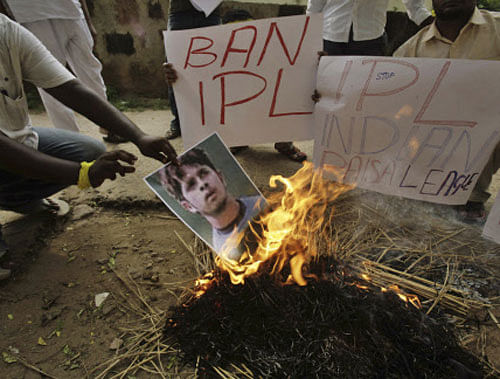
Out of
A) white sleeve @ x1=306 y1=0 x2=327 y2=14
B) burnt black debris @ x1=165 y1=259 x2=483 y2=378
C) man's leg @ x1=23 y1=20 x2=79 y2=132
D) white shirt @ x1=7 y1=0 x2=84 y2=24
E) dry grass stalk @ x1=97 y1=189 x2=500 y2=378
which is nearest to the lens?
burnt black debris @ x1=165 y1=259 x2=483 y2=378

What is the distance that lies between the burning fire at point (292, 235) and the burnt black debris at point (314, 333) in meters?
0.10

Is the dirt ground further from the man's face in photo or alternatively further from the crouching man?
the man's face in photo

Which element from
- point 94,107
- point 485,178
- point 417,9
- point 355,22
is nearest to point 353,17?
point 355,22

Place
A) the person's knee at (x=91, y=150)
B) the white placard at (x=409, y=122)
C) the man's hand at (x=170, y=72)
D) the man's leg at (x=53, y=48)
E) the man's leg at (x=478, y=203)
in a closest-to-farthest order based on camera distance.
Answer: the white placard at (x=409, y=122)
the man's hand at (x=170, y=72)
the person's knee at (x=91, y=150)
the man's leg at (x=478, y=203)
the man's leg at (x=53, y=48)

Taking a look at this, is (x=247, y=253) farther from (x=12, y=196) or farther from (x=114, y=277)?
(x=12, y=196)

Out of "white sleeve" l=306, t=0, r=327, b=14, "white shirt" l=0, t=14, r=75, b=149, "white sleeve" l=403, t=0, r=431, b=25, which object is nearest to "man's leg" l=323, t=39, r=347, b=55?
"white sleeve" l=306, t=0, r=327, b=14

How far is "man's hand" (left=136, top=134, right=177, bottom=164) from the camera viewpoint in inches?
71.8

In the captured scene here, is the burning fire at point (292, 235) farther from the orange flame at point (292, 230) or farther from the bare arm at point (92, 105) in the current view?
the bare arm at point (92, 105)

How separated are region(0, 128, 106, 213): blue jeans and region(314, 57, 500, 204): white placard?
1.79m

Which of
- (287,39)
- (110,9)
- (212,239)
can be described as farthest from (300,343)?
(110,9)

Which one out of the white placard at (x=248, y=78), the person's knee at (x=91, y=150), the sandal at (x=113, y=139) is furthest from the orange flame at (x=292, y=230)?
the sandal at (x=113, y=139)

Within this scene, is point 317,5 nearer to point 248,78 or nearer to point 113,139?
point 248,78

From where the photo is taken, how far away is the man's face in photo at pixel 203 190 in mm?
1858

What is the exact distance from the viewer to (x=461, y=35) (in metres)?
2.14
